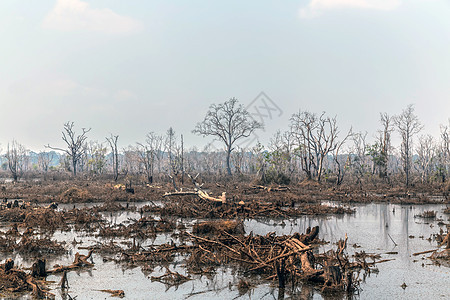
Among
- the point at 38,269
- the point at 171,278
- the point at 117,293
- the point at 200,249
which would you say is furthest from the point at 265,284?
the point at 38,269

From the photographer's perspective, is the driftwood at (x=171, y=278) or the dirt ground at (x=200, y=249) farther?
the driftwood at (x=171, y=278)

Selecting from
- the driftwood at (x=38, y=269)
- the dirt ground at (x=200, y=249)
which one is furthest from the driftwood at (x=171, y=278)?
the driftwood at (x=38, y=269)

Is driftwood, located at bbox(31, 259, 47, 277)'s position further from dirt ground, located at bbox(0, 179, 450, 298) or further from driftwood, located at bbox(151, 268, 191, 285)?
driftwood, located at bbox(151, 268, 191, 285)

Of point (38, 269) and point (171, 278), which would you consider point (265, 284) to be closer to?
point (171, 278)

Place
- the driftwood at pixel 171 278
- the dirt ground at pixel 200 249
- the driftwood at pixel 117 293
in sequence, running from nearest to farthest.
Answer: the driftwood at pixel 117 293 < the dirt ground at pixel 200 249 < the driftwood at pixel 171 278

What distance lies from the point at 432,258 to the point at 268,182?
94.3ft

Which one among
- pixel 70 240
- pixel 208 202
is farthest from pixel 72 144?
pixel 70 240

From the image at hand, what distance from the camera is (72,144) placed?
7475cm

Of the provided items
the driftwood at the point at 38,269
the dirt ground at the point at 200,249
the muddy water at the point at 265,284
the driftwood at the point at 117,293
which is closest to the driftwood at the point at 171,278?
the dirt ground at the point at 200,249

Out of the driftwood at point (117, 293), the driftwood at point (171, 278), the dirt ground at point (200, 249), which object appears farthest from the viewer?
the driftwood at point (171, 278)

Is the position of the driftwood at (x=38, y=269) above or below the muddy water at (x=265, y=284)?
above

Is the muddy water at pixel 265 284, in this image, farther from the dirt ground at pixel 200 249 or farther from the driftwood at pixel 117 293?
the dirt ground at pixel 200 249

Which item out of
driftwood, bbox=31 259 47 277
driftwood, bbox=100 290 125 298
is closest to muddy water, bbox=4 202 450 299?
driftwood, bbox=100 290 125 298

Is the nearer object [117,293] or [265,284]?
[117,293]
